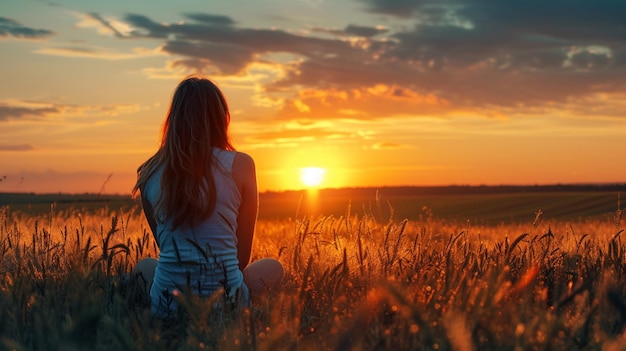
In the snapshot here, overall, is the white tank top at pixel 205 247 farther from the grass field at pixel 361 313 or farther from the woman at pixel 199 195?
the grass field at pixel 361 313

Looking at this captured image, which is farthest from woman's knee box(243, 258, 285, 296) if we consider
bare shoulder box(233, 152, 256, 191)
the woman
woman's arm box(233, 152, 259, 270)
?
bare shoulder box(233, 152, 256, 191)

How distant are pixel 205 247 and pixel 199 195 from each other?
1.14ft

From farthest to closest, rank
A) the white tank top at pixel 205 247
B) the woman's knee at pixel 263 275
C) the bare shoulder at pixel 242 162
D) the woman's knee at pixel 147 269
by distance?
the woman's knee at pixel 147 269, the woman's knee at pixel 263 275, the bare shoulder at pixel 242 162, the white tank top at pixel 205 247

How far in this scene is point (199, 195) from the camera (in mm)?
4438

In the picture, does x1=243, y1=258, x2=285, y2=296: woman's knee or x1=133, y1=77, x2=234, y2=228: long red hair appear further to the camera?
x1=243, y1=258, x2=285, y2=296: woman's knee

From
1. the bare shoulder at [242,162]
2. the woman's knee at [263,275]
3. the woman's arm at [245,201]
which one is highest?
the bare shoulder at [242,162]

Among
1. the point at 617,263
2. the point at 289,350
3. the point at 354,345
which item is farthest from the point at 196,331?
the point at 617,263

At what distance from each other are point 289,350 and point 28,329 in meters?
1.51

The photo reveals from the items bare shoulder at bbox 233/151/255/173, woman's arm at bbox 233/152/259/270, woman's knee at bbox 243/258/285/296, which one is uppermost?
bare shoulder at bbox 233/151/255/173

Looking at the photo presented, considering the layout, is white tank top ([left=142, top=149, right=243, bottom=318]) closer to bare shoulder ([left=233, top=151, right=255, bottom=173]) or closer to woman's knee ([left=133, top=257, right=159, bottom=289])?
bare shoulder ([left=233, top=151, right=255, bottom=173])

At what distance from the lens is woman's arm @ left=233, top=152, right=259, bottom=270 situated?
4.66 m

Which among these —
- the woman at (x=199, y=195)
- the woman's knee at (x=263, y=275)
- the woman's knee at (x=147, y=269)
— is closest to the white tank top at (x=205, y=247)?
the woman at (x=199, y=195)

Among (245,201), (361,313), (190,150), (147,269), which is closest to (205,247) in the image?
(245,201)

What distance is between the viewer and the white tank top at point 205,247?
4.38 m
